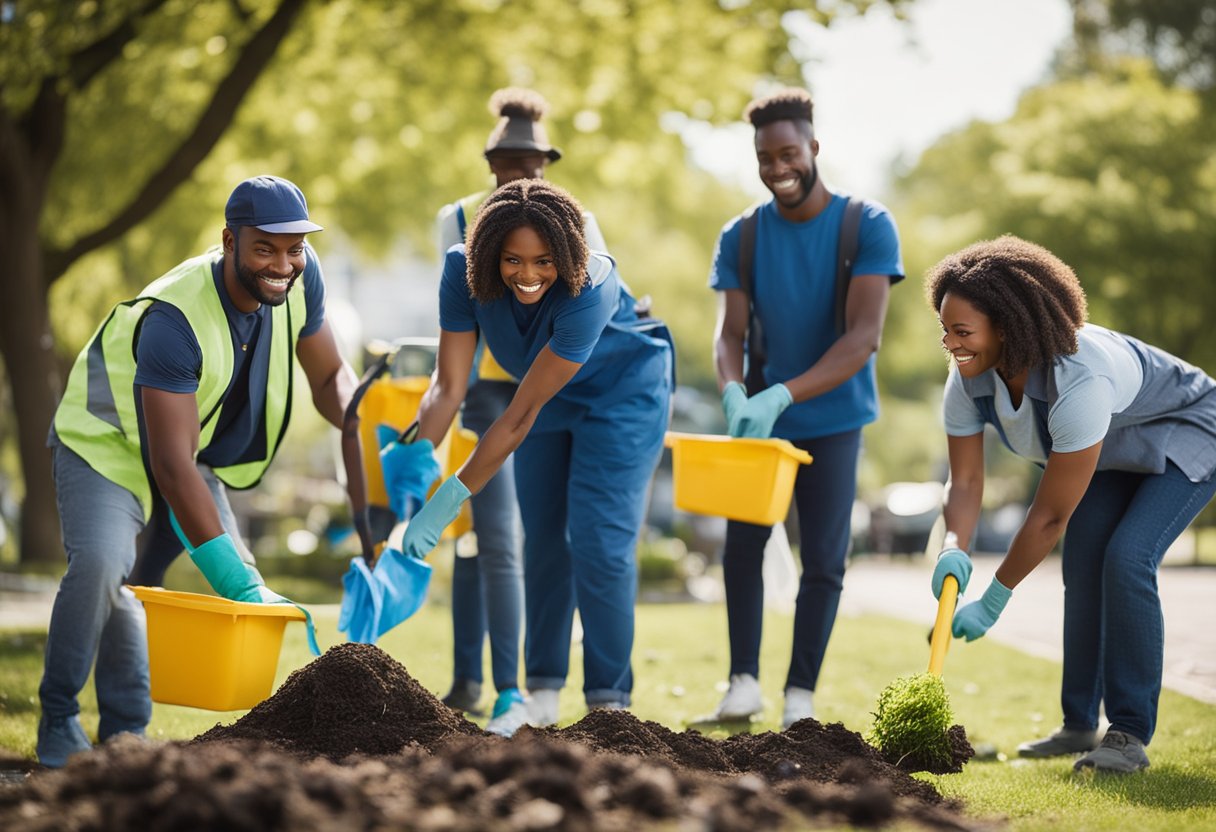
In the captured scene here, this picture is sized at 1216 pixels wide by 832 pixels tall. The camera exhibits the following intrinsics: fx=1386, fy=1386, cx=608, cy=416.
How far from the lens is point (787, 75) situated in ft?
44.0

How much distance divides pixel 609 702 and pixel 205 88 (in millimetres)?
12286

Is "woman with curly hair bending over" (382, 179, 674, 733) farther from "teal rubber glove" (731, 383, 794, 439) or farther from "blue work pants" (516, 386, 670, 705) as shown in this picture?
"teal rubber glove" (731, 383, 794, 439)

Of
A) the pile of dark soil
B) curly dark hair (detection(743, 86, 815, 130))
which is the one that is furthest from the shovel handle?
curly dark hair (detection(743, 86, 815, 130))

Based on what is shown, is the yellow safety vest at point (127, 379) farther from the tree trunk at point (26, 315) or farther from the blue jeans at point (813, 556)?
the tree trunk at point (26, 315)

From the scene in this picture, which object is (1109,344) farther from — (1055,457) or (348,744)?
(348,744)

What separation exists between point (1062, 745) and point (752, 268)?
2137 millimetres

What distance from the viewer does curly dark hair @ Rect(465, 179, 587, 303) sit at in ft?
14.2

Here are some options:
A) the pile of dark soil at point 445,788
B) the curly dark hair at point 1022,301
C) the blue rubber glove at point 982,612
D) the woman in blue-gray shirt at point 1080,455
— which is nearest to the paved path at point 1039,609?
the woman in blue-gray shirt at point 1080,455

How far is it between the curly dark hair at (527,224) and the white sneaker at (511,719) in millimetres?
1484

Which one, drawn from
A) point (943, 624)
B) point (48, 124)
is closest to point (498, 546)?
point (943, 624)

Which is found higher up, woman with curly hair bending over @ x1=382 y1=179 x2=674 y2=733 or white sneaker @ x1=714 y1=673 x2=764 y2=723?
woman with curly hair bending over @ x1=382 y1=179 x2=674 y2=733

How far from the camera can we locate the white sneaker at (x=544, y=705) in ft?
16.5

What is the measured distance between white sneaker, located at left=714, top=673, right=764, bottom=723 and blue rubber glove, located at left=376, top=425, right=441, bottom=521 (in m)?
1.44

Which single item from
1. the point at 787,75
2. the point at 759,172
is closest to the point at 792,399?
the point at 759,172
